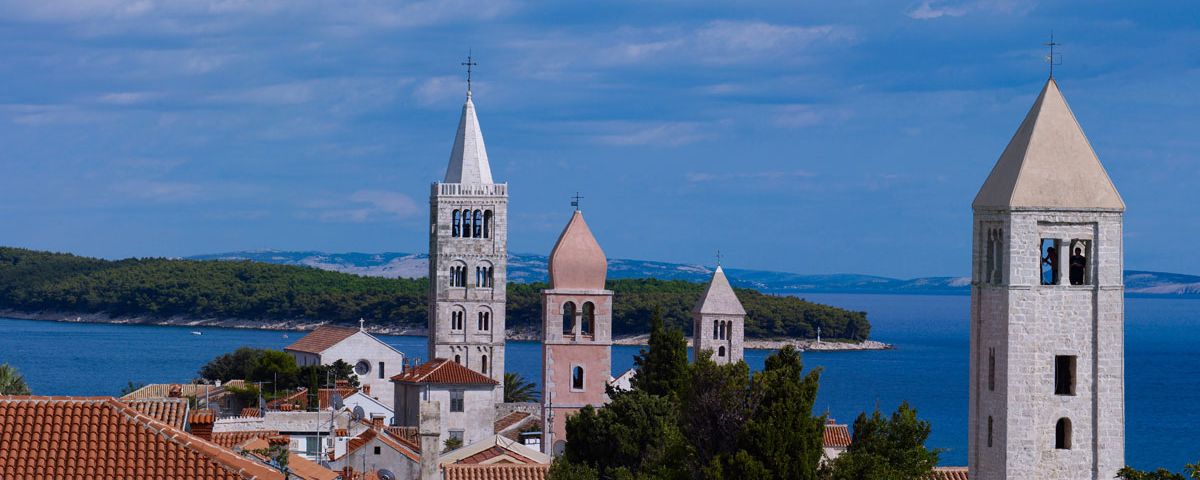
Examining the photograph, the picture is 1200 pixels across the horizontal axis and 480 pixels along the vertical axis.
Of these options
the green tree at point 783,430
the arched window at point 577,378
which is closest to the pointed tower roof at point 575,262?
the arched window at point 577,378

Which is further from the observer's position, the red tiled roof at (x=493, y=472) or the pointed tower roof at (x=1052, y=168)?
the red tiled roof at (x=493, y=472)

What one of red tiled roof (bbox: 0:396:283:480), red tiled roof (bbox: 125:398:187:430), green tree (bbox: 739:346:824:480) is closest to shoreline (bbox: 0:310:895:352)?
green tree (bbox: 739:346:824:480)

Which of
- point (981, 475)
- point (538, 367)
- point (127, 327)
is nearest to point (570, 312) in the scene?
point (981, 475)

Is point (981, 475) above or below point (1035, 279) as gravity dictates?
below

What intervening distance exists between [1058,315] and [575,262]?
76.3ft

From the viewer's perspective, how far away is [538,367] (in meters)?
130

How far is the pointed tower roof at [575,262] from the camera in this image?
165 feet

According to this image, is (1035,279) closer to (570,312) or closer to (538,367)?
(570,312)

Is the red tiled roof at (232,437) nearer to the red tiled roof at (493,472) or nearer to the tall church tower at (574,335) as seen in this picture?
the red tiled roof at (493,472)

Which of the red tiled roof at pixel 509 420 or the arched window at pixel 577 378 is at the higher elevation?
the arched window at pixel 577 378

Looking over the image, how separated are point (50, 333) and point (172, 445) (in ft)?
542

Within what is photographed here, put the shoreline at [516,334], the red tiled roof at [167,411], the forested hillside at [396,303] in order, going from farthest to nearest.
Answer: the forested hillside at [396,303], the shoreline at [516,334], the red tiled roof at [167,411]

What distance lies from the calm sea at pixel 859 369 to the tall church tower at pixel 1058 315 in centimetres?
3088

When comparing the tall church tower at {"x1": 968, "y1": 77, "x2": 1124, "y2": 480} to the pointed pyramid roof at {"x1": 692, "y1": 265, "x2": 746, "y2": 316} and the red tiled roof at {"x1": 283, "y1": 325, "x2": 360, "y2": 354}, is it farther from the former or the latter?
the red tiled roof at {"x1": 283, "y1": 325, "x2": 360, "y2": 354}
